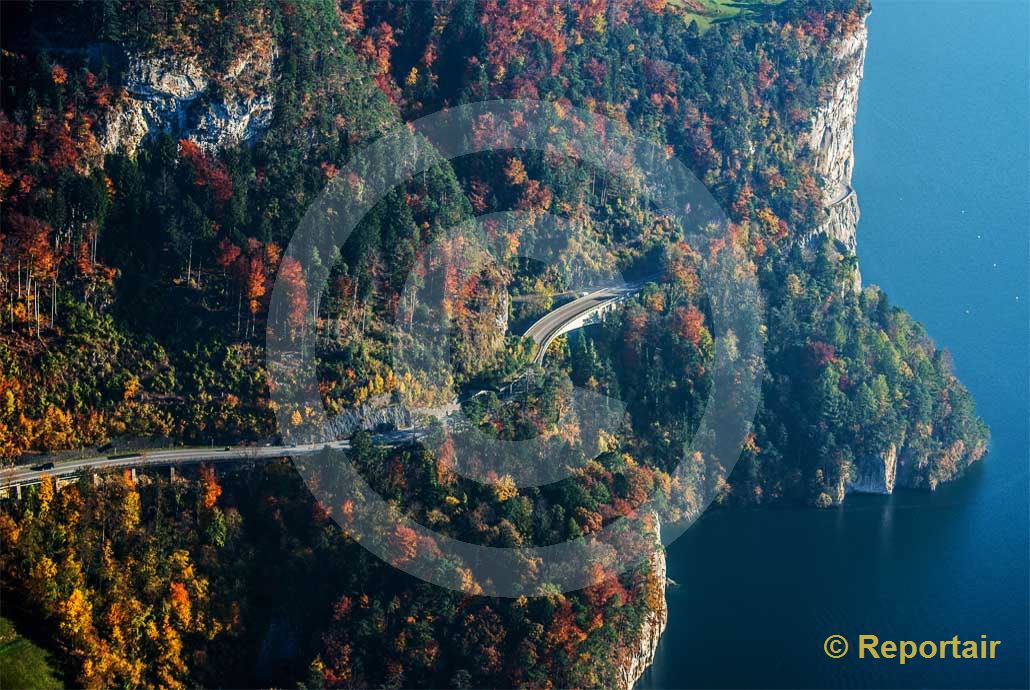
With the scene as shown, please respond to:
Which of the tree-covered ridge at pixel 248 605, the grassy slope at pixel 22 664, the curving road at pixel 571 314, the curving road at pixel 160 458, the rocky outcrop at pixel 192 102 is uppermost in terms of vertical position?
the rocky outcrop at pixel 192 102

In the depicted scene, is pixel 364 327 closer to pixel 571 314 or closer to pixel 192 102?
pixel 192 102

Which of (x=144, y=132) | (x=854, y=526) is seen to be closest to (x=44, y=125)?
(x=144, y=132)

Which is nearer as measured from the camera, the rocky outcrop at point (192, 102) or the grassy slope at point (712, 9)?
the rocky outcrop at point (192, 102)

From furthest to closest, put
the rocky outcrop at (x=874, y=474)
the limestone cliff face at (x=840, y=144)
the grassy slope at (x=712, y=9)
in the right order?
the grassy slope at (x=712, y=9)
the limestone cliff face at (x=840, y=144)
the rocky outcrop at (x=874, y=474)

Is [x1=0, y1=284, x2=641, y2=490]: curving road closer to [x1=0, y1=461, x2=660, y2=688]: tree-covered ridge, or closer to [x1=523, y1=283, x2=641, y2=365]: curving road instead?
[x1=0, y1=461, x2=660, y2=688]: tree-covered ridge

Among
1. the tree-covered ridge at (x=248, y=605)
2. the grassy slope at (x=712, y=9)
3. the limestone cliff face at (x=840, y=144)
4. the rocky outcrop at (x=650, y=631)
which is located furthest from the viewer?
the grassy slope at (x=712, y=9)

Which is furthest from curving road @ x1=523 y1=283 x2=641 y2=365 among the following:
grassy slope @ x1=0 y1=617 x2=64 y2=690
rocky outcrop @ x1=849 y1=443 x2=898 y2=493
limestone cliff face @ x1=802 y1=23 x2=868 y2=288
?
grassy slope @ x1=0 y1=617 x2=64 y2=690

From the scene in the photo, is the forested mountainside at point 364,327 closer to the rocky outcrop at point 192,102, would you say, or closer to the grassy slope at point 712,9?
the rocky outcrop at point 192,102

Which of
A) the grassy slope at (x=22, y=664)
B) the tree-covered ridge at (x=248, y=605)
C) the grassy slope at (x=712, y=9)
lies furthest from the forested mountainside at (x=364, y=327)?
the grassy slope at (x=712, y=9)

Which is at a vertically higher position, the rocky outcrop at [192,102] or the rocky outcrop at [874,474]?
the rocky outcrop at [192,102]
